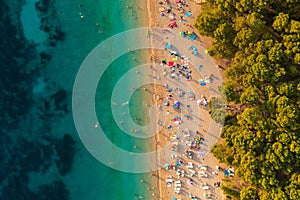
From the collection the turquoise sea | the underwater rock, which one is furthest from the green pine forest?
the underwater rock

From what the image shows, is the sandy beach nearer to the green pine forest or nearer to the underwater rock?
the green pine forest

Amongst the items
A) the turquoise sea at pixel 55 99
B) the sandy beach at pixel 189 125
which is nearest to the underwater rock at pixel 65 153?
the turquoise sea at pixel 55 99

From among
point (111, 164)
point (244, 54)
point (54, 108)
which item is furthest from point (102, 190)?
point (244, 54)

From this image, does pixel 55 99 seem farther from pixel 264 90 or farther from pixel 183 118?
pixel 264 90

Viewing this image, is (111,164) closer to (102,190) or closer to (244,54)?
(102,190)

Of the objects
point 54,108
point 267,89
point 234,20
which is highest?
point 234,20

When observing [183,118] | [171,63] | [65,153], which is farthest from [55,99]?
[183,118]

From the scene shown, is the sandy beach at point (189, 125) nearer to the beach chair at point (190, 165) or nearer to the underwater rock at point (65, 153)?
the beach chair at point (190, 165)
